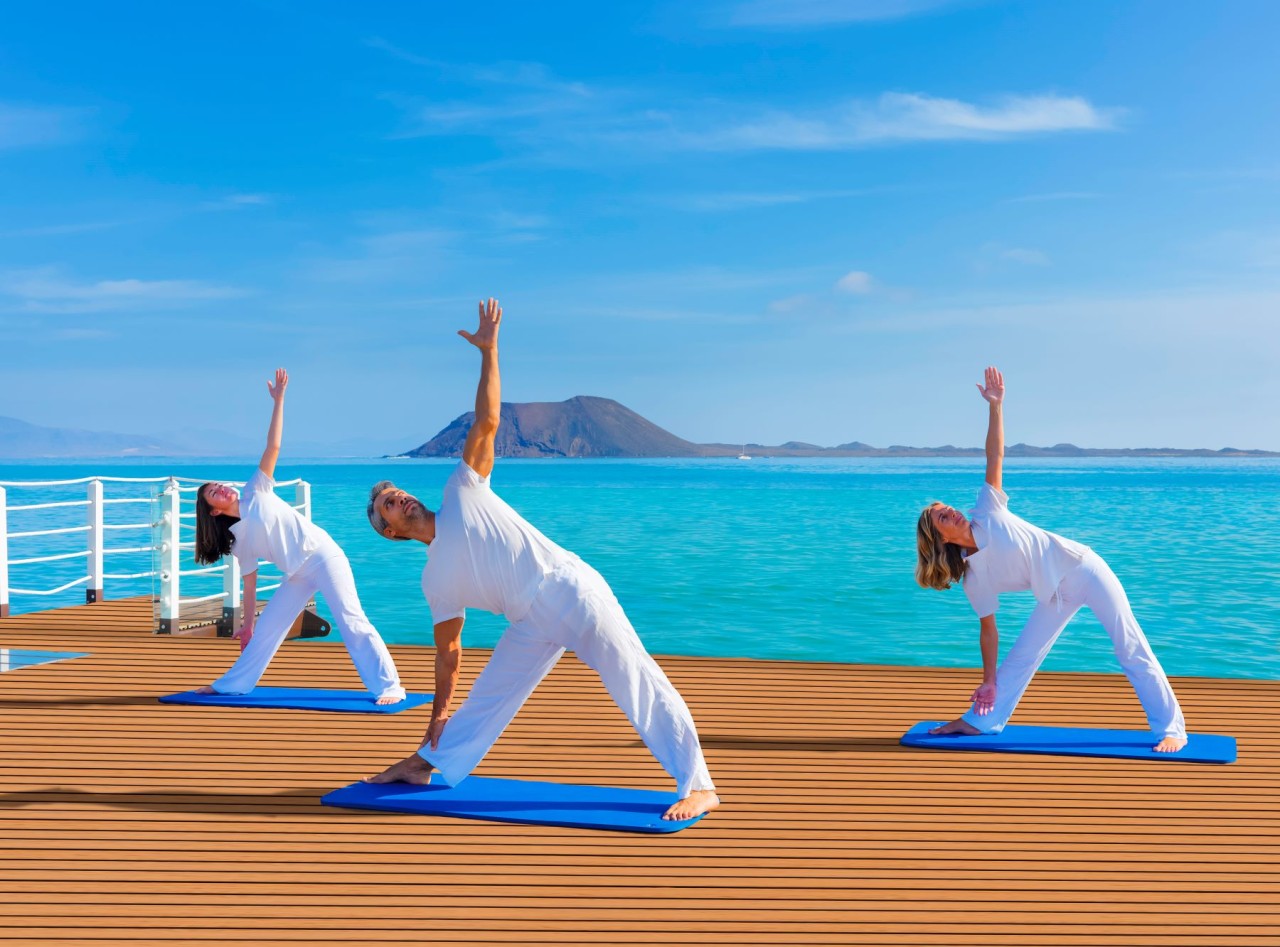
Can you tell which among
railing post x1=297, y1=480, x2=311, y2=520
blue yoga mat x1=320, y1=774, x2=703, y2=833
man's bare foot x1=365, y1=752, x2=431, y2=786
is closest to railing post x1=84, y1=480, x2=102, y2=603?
railing post x1=297, y1=480, x2=311, y2=520

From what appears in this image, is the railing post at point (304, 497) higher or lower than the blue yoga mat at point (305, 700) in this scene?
higher

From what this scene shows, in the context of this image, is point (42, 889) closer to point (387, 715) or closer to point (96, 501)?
point (387, 715)

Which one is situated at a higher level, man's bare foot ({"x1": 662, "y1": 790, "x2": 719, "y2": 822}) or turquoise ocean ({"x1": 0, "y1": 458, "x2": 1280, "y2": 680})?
man's bare foot ({"x1": 662, "y1": 790, "x2": 719, "y2": 822})

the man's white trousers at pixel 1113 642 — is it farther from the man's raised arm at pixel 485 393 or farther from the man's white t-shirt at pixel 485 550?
the man's raised arm at pixel 485 393

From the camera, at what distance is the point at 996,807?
4.48 m

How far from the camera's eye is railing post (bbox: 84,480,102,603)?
9711mm

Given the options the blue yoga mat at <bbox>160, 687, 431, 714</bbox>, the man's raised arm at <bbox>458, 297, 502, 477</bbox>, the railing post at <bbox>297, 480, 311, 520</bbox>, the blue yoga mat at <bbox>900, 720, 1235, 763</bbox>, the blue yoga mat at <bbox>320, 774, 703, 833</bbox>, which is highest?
the man's raised arm at <bbox>458, 297, 502, 477</bbox>

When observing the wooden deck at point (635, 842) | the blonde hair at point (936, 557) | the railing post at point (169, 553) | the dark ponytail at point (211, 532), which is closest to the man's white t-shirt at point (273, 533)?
the dark ponytail at point (211, 532)

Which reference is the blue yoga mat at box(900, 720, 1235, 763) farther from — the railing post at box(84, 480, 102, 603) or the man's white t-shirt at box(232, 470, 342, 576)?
the railing post at box(84, 480, 102, 603)

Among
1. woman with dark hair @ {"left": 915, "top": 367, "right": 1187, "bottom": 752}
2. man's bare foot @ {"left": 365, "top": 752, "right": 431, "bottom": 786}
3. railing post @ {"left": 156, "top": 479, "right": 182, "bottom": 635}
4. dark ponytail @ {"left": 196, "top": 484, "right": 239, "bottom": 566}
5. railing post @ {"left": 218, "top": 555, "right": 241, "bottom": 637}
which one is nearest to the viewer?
man's bare foot @ {"left": 365, "top": 752, "right": 431, "bottom": 786}

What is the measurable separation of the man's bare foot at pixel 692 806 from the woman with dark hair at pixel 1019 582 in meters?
1.62

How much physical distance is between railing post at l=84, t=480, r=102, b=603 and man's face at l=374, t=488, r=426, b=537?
19.9 ft

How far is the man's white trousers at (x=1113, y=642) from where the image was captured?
17.6 ft

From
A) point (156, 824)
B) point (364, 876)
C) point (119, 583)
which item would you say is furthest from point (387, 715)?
point (119, 583)
